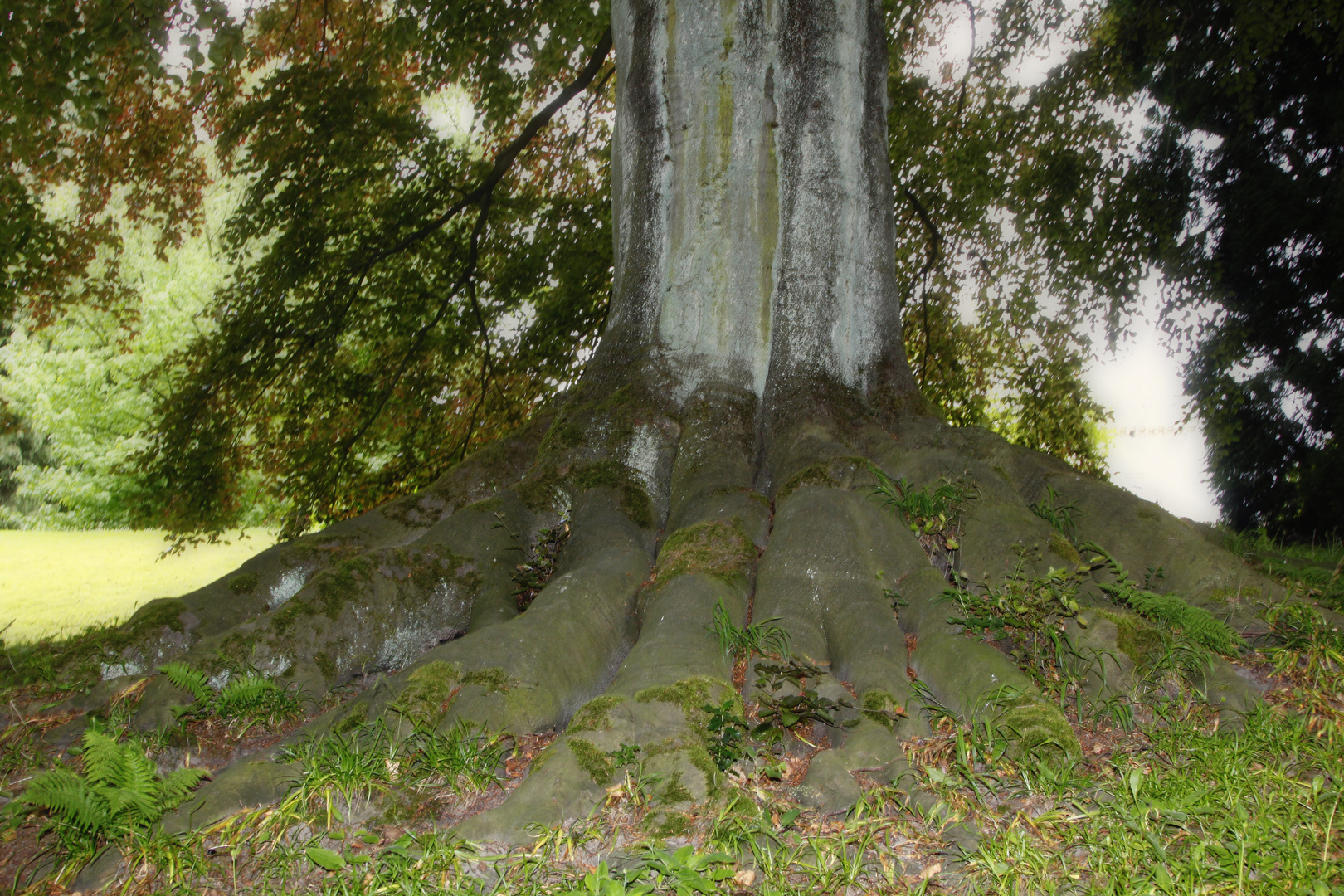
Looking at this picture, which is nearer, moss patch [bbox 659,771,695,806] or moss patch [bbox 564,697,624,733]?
moss patch [bbox 659,771,695,806]

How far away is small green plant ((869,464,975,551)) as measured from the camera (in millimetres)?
4523

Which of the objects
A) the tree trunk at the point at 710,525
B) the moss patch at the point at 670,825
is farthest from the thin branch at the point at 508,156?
the moss patch at the point at 670,825

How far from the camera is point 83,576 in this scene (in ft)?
51.2

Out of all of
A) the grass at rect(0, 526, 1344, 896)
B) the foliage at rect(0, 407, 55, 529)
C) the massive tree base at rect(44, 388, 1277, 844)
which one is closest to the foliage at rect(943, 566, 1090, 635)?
the massive tree base at rect(44, 388, 1277, 844)

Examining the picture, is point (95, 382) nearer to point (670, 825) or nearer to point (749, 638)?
point (749, 638)

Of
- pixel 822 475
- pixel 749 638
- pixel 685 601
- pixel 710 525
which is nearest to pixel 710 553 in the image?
pixel 710 525

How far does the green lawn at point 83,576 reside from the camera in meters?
11.8

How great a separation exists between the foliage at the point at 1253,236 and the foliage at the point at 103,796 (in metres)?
10.9

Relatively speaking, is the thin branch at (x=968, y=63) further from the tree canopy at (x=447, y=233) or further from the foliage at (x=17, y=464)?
the foliage at (x=17, y=464)

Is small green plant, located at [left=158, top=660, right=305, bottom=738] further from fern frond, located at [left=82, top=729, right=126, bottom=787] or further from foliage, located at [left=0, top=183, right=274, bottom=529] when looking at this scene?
foliage, located at [left=0, top=183, right=274, bottom=529]

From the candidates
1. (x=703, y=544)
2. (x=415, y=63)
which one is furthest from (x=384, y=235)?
(x=703, y=544)

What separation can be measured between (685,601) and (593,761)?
117 centimetres

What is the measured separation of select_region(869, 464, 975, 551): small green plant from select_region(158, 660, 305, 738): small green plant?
11.0 ft

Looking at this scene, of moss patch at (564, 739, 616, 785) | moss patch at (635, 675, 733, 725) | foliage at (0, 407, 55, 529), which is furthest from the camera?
foliage at (0, 407, 55, 529)
